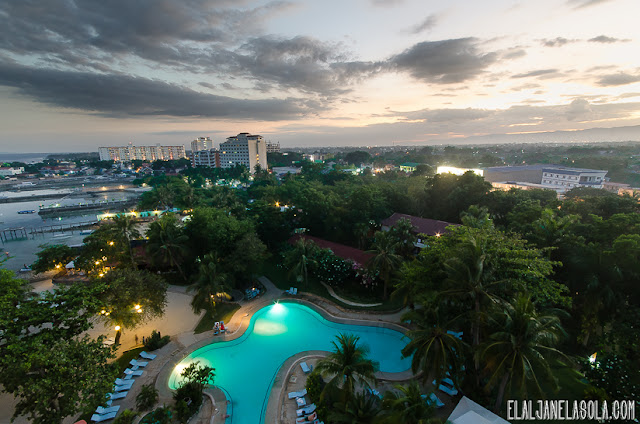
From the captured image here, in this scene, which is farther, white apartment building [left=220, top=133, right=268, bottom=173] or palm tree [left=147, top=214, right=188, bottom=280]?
white apartment building [left=220, top=133, right=268, bottom=173]

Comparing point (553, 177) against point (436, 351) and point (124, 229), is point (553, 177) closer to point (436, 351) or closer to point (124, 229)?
point (436, 351)

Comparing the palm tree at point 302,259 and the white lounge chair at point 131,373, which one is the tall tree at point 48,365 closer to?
the white lounge chair at point 131,373

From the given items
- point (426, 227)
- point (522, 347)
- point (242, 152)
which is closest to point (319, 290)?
point (426, 227)

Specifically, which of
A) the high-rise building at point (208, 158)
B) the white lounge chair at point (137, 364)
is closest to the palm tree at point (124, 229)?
the white lounge chair at point (137, 364)

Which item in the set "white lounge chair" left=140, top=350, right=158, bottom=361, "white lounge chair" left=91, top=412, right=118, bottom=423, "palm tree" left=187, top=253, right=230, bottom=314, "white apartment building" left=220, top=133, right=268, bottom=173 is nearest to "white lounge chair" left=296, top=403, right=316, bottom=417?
"white lounge chair" left=91, top=412, right=118, bottom=423

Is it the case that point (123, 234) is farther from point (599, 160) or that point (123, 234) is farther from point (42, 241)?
point (599, 160)

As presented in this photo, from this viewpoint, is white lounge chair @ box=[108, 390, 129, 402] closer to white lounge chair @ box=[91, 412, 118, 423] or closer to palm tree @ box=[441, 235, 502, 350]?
white lounge chair @ box=[91, 412, 118, 423]

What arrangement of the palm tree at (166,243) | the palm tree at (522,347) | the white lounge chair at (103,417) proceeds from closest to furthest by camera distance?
1. the palm tree at (522,347)
2. the white lounge chair at (103,417)
3. the palm tree at (166,243)
